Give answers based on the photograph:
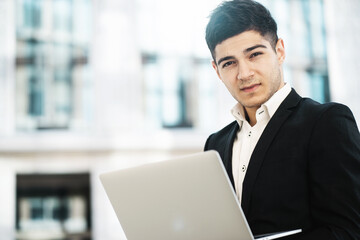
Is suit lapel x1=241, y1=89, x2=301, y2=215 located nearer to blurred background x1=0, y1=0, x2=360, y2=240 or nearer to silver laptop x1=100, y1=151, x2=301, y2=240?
silver laptop x1=100, y1=151, x2=301, y2=240

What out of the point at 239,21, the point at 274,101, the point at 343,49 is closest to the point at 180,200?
the point at 274,101

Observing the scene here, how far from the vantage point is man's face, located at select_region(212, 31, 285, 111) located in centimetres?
154

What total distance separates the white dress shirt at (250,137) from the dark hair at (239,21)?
0.18 metres

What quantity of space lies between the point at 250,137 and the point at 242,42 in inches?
11.6

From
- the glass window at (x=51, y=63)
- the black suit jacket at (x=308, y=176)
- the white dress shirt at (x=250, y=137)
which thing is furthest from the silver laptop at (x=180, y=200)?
the glass window at (x=51, y=63)

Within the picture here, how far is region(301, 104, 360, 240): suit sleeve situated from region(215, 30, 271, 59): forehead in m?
0.32

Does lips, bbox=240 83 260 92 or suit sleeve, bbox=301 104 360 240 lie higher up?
lips, bbox=240 83 260 92

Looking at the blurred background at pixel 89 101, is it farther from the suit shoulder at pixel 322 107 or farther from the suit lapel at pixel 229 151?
the suit shoulder at pixel 322 107

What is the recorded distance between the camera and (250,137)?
5.22ft

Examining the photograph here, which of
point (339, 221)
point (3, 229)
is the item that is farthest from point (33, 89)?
point (339, 221)

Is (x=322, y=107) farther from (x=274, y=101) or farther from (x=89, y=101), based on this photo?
(x=89, y=101)

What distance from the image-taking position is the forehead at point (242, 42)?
1539mm

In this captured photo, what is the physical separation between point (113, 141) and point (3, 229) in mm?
1490

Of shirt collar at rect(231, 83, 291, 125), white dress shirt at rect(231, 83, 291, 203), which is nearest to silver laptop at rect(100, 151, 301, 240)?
white dress shirt at rect(231, 83, 291, 203)
